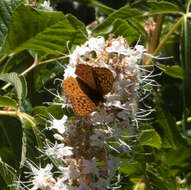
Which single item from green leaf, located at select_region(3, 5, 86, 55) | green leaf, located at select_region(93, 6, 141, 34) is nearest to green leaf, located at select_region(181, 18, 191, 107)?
green leaf, located at select_region(93, 6, 141, 34)

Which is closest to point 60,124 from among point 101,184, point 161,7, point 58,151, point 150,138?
point 58,151

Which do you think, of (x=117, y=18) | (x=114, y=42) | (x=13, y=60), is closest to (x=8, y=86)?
(x=13, y=60)

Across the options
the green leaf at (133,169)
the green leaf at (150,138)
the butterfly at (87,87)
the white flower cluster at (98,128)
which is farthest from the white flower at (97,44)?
the green leaf at (133,169)

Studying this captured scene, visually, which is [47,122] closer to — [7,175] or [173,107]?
[7,175]

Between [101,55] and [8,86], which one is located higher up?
[101,55]

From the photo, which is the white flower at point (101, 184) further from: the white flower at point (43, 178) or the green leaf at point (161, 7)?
the green leaf at point (161, 7)

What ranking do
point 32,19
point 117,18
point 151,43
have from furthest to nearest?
point 151,43
point 117,18
point 32,19

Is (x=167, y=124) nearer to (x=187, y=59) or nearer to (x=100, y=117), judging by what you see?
(x=187, y=59)

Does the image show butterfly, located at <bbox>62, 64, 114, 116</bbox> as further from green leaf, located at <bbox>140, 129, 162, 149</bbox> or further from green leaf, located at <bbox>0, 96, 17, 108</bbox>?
green leaf, located at <bbox>140, 129, 162, 149</bbox>
